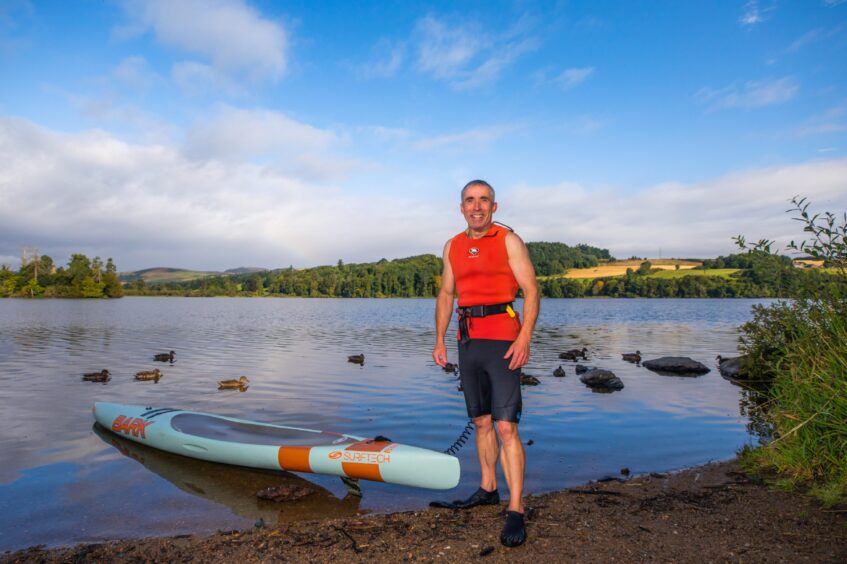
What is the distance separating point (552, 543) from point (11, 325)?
45.7 metres

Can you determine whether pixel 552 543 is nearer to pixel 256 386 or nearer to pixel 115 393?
pixel 256 386

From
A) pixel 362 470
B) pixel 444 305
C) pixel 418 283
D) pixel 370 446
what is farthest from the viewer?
pixel 418 283

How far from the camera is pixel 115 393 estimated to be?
14.6 m

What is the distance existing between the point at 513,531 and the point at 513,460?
0.60m

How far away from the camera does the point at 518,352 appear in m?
4.90

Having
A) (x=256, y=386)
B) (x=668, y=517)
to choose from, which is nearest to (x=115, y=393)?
(x=256, y=386)

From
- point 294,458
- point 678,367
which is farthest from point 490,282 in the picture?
point 678,367

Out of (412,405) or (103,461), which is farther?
(412,405)

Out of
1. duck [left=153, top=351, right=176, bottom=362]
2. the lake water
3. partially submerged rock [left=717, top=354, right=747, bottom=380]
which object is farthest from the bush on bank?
duck [left=153, top=351, right=176, bottom=362]

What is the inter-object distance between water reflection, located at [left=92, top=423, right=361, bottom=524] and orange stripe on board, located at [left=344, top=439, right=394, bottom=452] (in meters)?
0.69

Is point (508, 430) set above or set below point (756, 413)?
above

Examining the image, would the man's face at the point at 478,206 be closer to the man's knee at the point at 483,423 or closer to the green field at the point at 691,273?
the man's knee at the point at 483,423

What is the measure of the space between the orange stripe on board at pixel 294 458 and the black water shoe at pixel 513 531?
3298mm

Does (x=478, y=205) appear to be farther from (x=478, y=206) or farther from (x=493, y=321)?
(x=493, y=321)
